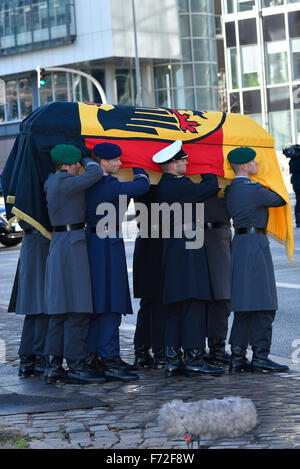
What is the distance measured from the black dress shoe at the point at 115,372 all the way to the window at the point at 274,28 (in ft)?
168

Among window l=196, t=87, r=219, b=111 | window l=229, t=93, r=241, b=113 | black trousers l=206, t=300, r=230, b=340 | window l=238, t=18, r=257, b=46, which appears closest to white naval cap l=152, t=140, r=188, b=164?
black trousers l=206, t=300, r=230, b=340

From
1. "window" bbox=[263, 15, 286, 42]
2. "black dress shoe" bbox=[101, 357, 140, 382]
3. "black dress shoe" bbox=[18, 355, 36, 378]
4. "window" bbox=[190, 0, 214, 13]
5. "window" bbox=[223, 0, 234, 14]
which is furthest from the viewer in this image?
"window" bbox=[190, 0, 214, 13]

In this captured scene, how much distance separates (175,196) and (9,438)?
9.36 feet

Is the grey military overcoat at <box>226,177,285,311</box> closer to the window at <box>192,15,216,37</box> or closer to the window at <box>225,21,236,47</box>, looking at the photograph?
the window at <box>225,21,236,47</box>

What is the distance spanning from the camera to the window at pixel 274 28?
56625 mm

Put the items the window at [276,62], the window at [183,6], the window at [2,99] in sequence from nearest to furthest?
the window at [276,62] < the window at [183,6] < the window at [2,99]

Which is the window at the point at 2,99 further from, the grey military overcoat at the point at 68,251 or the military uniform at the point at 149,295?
the grey military overcoat at the point at 68,251

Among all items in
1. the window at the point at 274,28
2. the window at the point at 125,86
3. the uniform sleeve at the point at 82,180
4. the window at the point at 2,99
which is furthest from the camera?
the window at the point at 2,99

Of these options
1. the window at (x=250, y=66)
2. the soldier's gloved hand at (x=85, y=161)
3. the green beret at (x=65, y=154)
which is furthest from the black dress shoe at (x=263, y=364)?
the window at (x=250, y=66)

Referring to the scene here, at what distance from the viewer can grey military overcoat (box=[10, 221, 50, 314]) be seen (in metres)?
7.96

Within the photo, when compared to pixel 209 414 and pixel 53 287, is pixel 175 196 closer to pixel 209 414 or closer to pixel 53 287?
pixel 53 287

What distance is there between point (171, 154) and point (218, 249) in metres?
1.01

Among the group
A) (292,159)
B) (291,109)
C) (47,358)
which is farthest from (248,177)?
(291,109)

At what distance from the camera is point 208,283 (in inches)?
314
